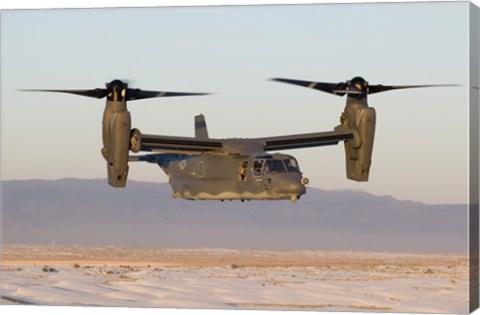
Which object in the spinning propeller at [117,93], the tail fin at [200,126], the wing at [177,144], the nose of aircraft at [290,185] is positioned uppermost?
the tail fin at [200,126]

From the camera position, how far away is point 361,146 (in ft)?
103

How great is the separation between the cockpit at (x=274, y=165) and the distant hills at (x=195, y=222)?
1.28m

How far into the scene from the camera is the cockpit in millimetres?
33344

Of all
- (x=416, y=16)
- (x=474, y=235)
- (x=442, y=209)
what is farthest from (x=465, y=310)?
(x=416, y=16)

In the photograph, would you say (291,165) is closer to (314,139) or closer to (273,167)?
(273,167)

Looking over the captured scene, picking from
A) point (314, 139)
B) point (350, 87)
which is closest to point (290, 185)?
point (314, 139)

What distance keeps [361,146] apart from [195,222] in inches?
175

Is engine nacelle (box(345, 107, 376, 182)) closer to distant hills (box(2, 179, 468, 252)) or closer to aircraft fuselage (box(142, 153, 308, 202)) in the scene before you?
distant hills (box(2, 179, 468, 252))

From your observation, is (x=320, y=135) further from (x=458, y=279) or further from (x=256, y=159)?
(x=458, y=279)

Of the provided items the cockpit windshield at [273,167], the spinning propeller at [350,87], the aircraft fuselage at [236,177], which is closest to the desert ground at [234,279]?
the aircraft fuselage at [236,177]

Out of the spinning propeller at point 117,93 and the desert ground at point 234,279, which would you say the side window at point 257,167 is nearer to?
the desert ground at point 234,279

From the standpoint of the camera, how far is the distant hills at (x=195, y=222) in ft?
96.4

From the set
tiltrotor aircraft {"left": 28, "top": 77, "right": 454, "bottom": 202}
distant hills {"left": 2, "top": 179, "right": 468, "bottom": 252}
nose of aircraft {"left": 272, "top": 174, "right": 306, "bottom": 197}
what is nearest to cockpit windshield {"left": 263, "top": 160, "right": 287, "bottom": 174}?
tiltrotor aircraft {"left": 28, "top": 77, "right": 454, "bottom": 202}

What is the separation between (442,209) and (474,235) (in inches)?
111
